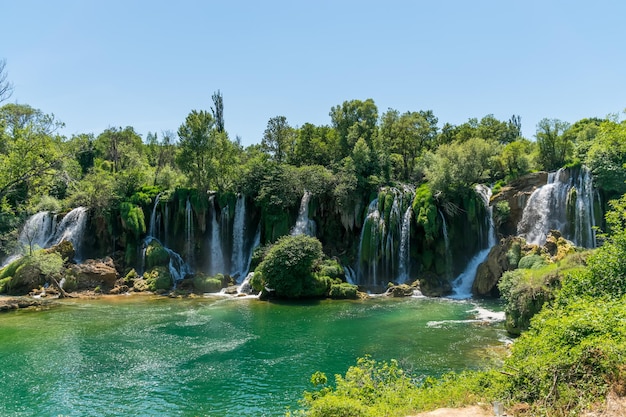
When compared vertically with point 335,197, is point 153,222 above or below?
below

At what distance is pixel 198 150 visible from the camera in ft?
148

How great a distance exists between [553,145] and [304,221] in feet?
76.6

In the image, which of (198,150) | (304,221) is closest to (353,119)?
(304,221)

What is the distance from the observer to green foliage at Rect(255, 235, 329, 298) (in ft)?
106

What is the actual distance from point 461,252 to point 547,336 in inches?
1095

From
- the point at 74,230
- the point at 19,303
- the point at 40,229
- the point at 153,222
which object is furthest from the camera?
the point at 153,222

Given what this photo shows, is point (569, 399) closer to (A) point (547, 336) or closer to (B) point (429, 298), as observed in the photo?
(A) point (547, 336)

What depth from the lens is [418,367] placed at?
55.8 feet

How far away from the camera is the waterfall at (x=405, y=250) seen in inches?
1449

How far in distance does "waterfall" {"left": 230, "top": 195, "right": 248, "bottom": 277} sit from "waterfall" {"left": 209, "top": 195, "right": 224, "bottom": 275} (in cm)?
114

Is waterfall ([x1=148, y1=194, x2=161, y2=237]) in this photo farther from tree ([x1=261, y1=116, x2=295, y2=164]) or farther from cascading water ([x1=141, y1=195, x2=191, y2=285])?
tree ([x1=261, y1=116, x2=295, y2=164])

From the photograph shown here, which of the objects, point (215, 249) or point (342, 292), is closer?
point (342, 292)

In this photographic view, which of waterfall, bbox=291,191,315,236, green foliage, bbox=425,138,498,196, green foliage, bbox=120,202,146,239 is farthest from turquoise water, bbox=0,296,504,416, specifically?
green foliage, bbox=120,202,146,239

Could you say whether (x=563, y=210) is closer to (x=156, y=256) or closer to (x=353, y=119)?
(x=353, y=119)
